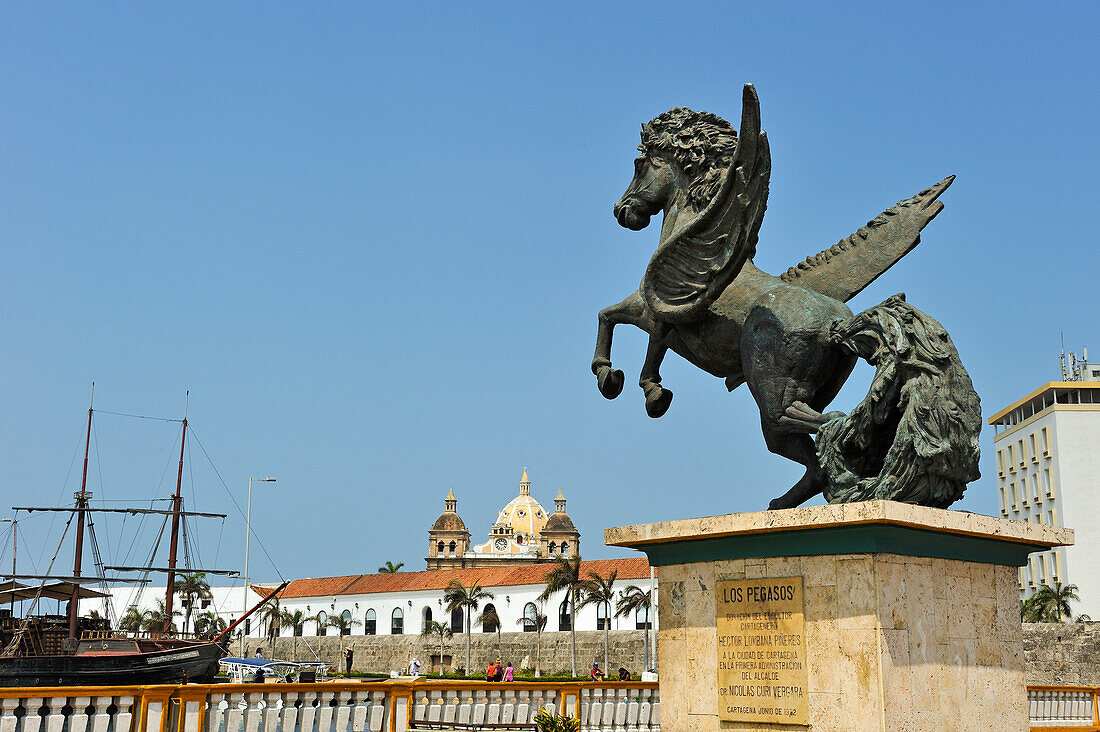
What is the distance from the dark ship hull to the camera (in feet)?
129

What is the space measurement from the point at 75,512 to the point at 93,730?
5008cm

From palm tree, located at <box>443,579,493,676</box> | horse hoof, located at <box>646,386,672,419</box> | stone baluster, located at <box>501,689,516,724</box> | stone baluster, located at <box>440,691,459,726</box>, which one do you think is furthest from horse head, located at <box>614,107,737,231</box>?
palm tree, located at <box>443,579,493,676</box>

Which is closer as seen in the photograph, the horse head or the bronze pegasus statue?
the bronze pegasus statue

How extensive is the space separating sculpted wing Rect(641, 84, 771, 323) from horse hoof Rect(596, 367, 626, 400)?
74cm

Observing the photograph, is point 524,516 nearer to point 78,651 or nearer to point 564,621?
point 564,621

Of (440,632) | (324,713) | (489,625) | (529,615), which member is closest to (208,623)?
(489,625)

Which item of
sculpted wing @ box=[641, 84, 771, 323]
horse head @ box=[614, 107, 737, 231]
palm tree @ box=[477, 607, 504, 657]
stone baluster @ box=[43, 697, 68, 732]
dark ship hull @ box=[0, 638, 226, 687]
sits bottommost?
dark ship hull @ box=[0, 638, 226, 687]

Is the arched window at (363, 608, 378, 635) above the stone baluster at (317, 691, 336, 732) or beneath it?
beneath

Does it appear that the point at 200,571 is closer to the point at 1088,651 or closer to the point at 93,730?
the point at 1088,651

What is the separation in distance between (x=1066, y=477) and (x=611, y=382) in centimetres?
5678

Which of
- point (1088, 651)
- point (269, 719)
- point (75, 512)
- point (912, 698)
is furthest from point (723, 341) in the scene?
point (75, 512)

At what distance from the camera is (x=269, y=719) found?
1025cm

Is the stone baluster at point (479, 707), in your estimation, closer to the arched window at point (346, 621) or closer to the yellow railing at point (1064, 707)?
the yellow railing at point (1064, 707)

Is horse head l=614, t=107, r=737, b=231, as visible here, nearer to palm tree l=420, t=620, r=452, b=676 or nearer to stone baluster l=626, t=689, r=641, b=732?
stone baluster l=626, t=689, r=641, b=732
